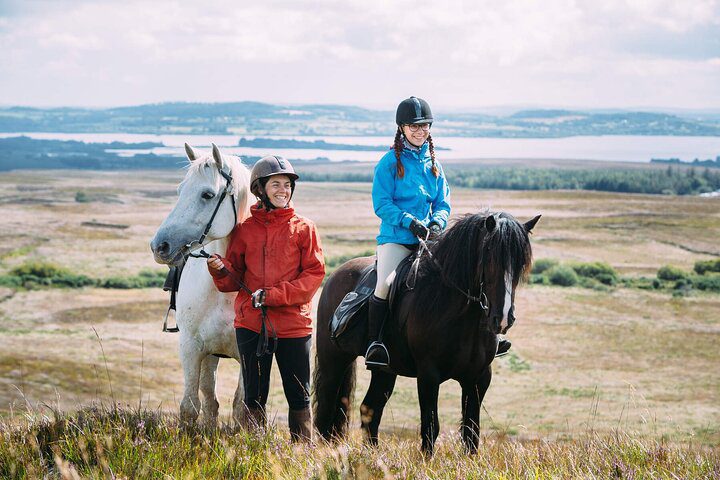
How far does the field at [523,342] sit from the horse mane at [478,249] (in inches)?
13.0

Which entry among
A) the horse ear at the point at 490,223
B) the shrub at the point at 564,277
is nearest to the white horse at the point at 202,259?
the horse ear at the point at 490,223

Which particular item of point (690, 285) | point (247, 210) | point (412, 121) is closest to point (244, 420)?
point (247, 210)

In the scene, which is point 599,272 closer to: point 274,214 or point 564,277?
point 564,277

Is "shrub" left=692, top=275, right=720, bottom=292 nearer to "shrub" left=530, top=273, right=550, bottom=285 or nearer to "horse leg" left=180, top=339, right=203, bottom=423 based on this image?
"shrub" left=530, top=273, right=550, bottom=285

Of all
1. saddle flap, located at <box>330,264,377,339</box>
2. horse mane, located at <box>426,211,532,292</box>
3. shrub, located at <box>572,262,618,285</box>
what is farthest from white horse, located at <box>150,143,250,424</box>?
shrub, located at <box>572,262,618,285</box>

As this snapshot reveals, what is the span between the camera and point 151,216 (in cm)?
9400

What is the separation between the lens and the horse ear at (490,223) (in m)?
5.19

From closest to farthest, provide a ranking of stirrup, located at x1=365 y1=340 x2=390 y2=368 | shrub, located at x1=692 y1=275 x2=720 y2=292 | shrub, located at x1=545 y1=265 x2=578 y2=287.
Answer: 1. stirrup, located at x1=365 y1=340 x2=390 y2=368
2. shrub, located at x1=692 y1=275 x2=720 y2=292
3. shrub, located at x1=545 y1=265 x2=578 y2=287

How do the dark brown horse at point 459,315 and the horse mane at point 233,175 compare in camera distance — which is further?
the horse mane at point 233,175

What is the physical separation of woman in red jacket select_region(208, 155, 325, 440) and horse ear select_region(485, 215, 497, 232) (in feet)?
3.95

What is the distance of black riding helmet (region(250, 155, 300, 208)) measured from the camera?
5297 mm

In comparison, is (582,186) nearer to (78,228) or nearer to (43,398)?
(78,228)

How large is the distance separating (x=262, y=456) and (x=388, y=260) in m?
2.15

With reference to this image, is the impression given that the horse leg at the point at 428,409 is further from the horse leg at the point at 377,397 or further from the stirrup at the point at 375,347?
the horse leg at the point at 377,397
